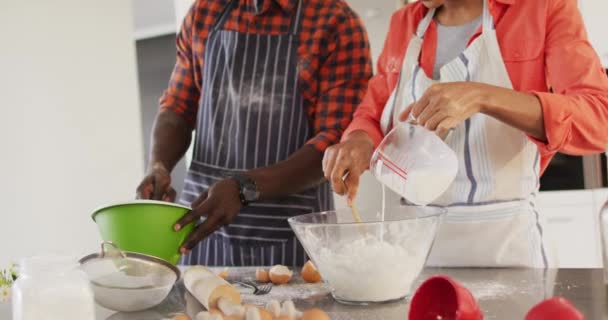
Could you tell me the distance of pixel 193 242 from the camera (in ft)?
4.32

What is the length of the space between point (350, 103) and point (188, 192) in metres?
0.48

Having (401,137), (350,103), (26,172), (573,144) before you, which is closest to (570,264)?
(350,103)

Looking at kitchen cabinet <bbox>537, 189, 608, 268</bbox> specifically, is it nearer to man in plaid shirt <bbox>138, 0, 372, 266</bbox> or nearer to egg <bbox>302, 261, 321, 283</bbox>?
man in plaid shirt <bbox>138, 0, 372, 266</bbox>

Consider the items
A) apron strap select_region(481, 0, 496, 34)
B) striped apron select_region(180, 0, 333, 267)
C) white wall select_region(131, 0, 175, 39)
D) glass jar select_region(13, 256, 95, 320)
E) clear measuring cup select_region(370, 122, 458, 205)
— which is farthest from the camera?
white wall select_region(131, 0, 175, 39)

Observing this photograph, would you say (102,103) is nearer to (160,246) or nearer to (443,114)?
(160,246)

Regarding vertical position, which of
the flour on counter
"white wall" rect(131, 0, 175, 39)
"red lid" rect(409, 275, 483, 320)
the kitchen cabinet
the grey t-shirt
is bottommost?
the kitchen cabinet

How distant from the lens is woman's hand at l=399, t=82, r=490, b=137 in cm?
99

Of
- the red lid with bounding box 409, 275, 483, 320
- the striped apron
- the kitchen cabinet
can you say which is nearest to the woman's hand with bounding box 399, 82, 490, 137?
the red lid with bounding box 409, 275, 483, 320

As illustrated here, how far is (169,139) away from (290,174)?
41 cm

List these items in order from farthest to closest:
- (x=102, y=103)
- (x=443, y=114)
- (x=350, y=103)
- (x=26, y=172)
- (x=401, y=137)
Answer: (x=102, y=103)
(x=26, y=172)
(x=350, y=103)
(x=401, y=137)
(x=443, y=114)

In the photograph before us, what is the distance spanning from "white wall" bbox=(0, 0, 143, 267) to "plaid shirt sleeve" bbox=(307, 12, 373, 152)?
153 cm

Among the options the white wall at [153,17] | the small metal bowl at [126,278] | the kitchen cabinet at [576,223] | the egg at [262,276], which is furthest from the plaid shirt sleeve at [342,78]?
the white wall at [153,17]

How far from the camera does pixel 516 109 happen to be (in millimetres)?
1082

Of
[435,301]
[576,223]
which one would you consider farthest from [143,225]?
[576,223]
